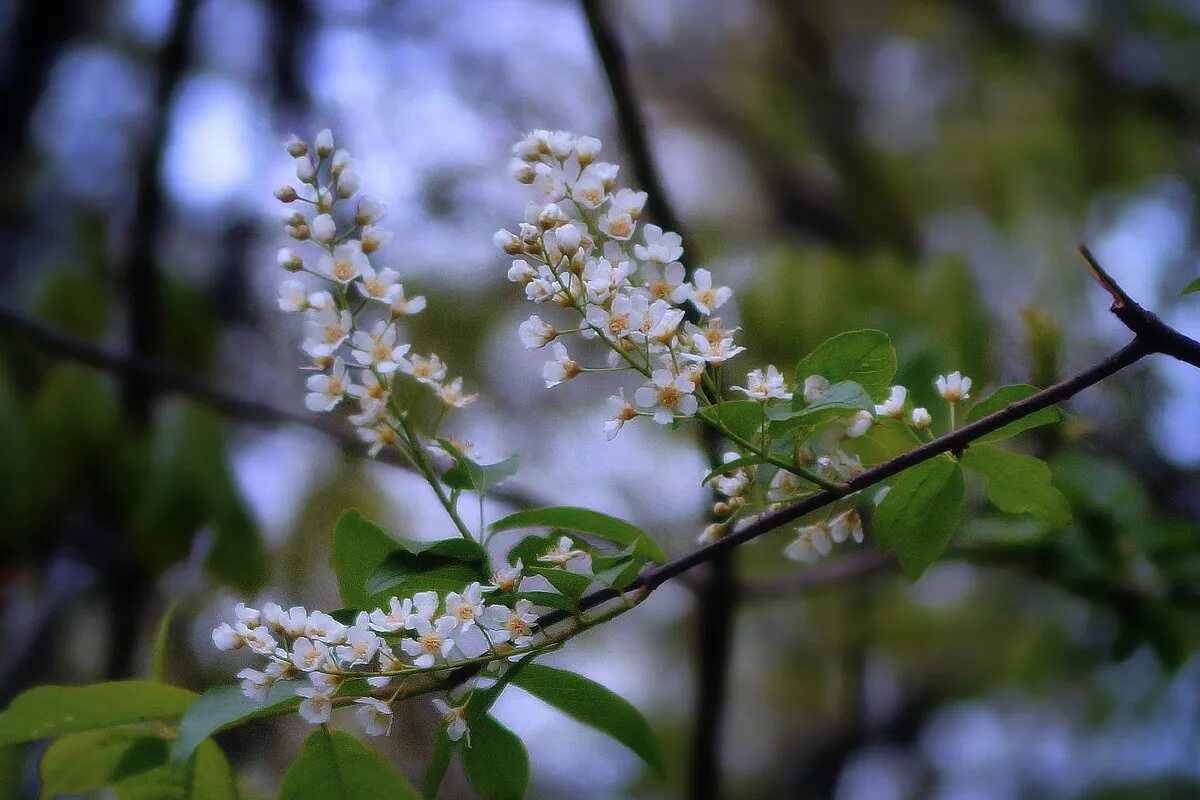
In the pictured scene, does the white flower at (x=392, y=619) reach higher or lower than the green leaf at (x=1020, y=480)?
lower

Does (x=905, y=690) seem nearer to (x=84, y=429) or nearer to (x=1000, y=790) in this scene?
(x=1000, y=790)

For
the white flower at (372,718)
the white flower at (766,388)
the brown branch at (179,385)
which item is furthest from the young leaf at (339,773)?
the brown branch at (179,385)

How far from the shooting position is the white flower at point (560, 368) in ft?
2.09

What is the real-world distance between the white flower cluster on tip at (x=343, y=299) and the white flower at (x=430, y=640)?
0.12 metres

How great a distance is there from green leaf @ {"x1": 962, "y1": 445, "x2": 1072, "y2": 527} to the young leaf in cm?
45

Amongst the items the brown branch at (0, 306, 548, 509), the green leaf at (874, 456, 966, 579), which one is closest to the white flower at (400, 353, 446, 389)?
the green leaf at (874, 456, 966, 579)

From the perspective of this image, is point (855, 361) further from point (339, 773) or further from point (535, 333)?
point (339, 773)

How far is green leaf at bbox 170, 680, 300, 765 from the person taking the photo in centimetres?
54

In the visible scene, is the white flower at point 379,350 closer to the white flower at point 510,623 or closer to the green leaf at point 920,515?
the white flower at point 510,623

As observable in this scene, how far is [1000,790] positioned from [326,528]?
2.32 m

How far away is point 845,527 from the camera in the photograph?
0.66m

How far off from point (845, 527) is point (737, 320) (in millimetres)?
971

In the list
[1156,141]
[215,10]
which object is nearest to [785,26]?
[1156,141]

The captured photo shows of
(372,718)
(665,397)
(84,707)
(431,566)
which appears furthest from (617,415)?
(84,707)
